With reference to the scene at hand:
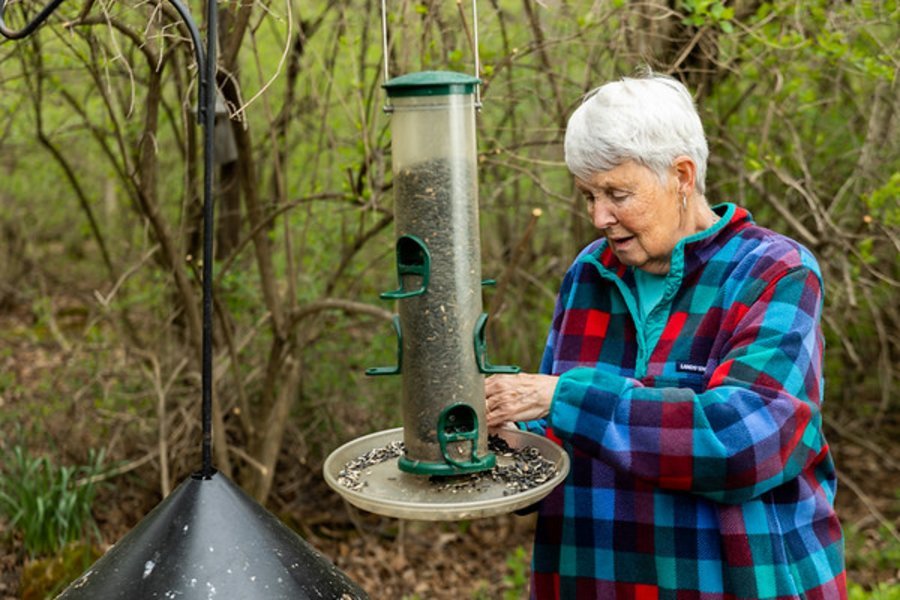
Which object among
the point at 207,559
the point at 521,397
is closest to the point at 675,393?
the point at 521,397

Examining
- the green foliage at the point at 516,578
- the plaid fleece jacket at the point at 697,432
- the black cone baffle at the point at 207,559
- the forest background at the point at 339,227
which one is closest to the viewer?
the black cone baffle at the point at 207,559

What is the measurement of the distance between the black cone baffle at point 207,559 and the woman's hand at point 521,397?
0.72 m

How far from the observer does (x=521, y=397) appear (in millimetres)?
2398

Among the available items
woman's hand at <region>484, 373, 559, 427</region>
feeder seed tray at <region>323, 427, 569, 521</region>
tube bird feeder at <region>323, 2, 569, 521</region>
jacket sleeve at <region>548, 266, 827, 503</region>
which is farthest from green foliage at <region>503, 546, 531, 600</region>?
jacket sleeve at <region>548, 266, 827, 503</region>

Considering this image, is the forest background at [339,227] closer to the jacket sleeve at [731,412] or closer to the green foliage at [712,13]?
the green foliage at [712,13]

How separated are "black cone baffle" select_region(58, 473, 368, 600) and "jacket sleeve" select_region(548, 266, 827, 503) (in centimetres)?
72

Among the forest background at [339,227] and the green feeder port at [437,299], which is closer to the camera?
the green feeder port at [437,299]

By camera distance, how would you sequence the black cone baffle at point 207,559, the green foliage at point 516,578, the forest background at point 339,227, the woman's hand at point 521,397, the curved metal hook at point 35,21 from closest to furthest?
the black cone baffle at point 207,559
the curved metal hook at point 35,21
the woman's hand at point 521,397
the forest background at point 339,227
the green foliage at point 516,578

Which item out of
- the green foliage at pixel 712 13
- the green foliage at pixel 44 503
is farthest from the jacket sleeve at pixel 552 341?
the green foliage at pixel 44 503

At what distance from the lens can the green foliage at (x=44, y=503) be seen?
4938 millimetres

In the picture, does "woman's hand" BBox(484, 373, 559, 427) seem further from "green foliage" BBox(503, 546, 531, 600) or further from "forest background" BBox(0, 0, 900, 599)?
"green foliage" BBox(503, 546, 531, 600)

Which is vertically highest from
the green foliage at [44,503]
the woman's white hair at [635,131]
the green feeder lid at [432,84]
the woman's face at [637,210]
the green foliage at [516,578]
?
the green feeder lid at [432,84]

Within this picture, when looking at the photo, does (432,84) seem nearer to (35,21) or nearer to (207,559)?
(35,21)

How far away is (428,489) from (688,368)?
0.60 meters
